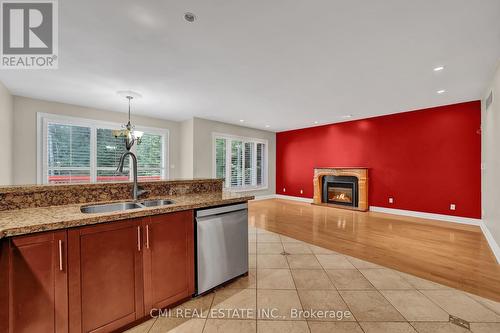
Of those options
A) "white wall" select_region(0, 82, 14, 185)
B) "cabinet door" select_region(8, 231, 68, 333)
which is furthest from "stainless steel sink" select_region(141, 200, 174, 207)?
"white wall" select_region(0, 82, 14, 185)

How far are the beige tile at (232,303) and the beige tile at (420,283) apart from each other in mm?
1742

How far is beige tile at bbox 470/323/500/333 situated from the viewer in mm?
1635

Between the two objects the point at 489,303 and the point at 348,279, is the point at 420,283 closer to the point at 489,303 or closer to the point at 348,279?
the point at 489,303

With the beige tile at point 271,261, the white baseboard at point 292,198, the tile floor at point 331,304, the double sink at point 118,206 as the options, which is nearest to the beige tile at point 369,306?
the tile floor at point 331,304

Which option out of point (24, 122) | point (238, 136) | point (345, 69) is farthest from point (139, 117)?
point (345, 69)

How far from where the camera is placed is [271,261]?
9.29ft

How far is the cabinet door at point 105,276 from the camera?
1392 millimetres

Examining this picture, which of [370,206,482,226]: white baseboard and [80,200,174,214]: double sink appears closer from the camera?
[80,200,174,214]: double sink

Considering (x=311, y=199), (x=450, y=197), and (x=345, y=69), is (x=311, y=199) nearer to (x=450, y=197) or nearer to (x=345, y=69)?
(x=450, y=197)

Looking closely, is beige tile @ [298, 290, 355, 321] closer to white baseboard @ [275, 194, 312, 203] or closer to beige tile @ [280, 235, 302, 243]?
beige tile @ [280, 235, 302, 243]

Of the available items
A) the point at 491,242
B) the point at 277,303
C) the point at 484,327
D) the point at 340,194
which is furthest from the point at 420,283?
the point at 340,194

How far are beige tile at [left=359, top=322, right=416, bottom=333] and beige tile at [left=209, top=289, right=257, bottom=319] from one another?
3.05 ft

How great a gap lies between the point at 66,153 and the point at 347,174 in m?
7.48

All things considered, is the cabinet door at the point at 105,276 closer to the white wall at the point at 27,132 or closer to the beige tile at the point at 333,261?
the beige tile at the point at 333,261
